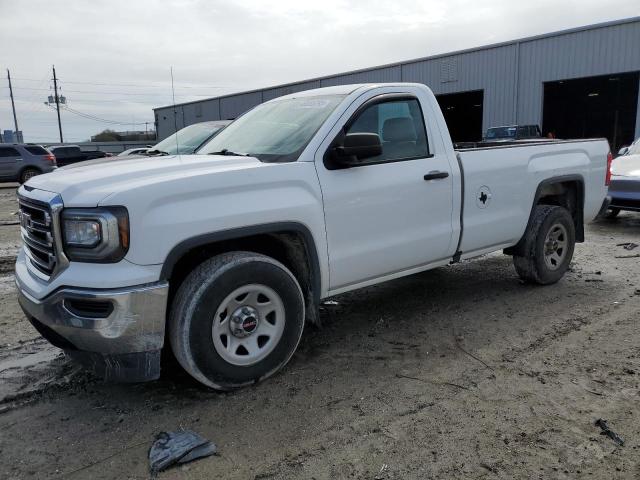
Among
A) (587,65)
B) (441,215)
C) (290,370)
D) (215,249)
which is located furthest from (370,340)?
(587,65)

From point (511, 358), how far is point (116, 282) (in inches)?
108

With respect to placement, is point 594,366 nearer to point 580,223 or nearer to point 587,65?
point 580,223

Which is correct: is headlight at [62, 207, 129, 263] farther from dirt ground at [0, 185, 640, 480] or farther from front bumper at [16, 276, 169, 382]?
dirt ground at [0, 185, 640, 480]

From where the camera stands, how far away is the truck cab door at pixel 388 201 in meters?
3.76

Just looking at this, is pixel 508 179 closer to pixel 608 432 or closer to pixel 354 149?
pixel 354 149

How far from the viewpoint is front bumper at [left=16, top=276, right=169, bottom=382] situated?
9.46ft

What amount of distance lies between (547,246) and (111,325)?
4438 millimetres

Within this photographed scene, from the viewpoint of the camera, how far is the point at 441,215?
440cm

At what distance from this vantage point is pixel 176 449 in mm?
2826

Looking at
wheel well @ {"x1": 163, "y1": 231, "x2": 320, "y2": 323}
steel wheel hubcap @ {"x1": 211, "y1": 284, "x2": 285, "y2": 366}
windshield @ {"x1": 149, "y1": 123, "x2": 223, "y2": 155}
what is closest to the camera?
steel wheel hubcap @ {"x1": 211, "y1": 284, "x2": 285, "y2": 366}

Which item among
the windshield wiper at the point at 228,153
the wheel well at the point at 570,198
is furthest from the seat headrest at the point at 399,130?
the wheel well at the point at 570,198

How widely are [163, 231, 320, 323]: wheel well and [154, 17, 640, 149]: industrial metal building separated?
11281mm

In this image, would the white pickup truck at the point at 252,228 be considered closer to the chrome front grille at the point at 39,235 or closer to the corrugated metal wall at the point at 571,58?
the chrome front grille at the point at 39,235

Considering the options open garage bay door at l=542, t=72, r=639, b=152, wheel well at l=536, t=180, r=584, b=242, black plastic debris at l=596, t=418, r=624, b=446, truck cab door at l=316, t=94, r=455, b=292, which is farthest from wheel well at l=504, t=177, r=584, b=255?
open garage bay door at l=542, t=72, r=639, b=152
